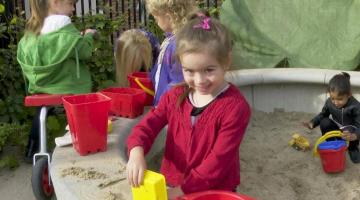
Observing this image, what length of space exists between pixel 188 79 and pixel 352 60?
10.1 ft

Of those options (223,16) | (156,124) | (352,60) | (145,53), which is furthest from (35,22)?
(352,60)

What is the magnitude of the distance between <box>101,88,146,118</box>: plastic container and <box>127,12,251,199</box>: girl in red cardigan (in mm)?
930

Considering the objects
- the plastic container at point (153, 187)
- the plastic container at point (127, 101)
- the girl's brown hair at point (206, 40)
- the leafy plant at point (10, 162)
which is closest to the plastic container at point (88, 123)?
the plastic container at point (127, 101)

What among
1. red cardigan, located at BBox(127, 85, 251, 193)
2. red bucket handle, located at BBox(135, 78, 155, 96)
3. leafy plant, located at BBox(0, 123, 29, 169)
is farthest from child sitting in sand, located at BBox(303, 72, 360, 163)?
leafy plant, located at BBox(0, 123, 29, 169)

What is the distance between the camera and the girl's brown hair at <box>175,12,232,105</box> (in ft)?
6.75

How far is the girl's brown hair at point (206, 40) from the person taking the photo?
2.06 meters

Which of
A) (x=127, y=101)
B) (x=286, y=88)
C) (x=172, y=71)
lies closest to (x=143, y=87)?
(x=127, y=101)

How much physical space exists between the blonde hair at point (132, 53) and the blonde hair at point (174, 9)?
479 mm

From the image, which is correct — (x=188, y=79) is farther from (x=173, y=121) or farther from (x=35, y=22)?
(x=35, y=22)

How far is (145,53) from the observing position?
372 centimetres

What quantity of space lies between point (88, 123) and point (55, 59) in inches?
31.3

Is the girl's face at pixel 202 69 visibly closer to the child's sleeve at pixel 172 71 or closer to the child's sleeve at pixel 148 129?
the child's sleeve at pixel 148 129

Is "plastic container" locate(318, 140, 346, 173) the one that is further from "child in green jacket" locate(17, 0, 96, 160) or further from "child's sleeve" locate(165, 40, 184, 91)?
"child in green jacket" locate(17, 0, 96, 160)

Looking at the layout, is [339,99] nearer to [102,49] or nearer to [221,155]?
[221,155]
